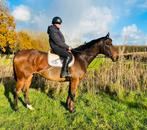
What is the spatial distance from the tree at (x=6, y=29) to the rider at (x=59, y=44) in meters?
29.6

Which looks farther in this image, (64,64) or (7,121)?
(64,64)

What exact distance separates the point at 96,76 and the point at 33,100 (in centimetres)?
280

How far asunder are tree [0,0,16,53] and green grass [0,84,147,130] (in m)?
28.6

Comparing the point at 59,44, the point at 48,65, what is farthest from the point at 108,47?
the point at 48,65

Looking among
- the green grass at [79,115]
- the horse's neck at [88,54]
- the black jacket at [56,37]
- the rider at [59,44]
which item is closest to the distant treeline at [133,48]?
the horse's neck at [88,54]

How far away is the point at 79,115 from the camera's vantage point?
820 cm

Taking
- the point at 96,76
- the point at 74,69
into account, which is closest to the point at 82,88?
the point at 96,76

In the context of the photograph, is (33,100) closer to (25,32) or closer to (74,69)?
(74,69)

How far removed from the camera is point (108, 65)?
11.6 meters

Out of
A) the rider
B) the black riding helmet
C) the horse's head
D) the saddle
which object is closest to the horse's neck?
the horse's head

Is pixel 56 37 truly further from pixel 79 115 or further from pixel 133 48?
pixel 133 48

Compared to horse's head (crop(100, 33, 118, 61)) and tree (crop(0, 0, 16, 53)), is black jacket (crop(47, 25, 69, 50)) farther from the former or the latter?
tree (crop(0, 0, 16, 53))

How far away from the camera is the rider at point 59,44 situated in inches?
350

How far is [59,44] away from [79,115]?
2.31 m
